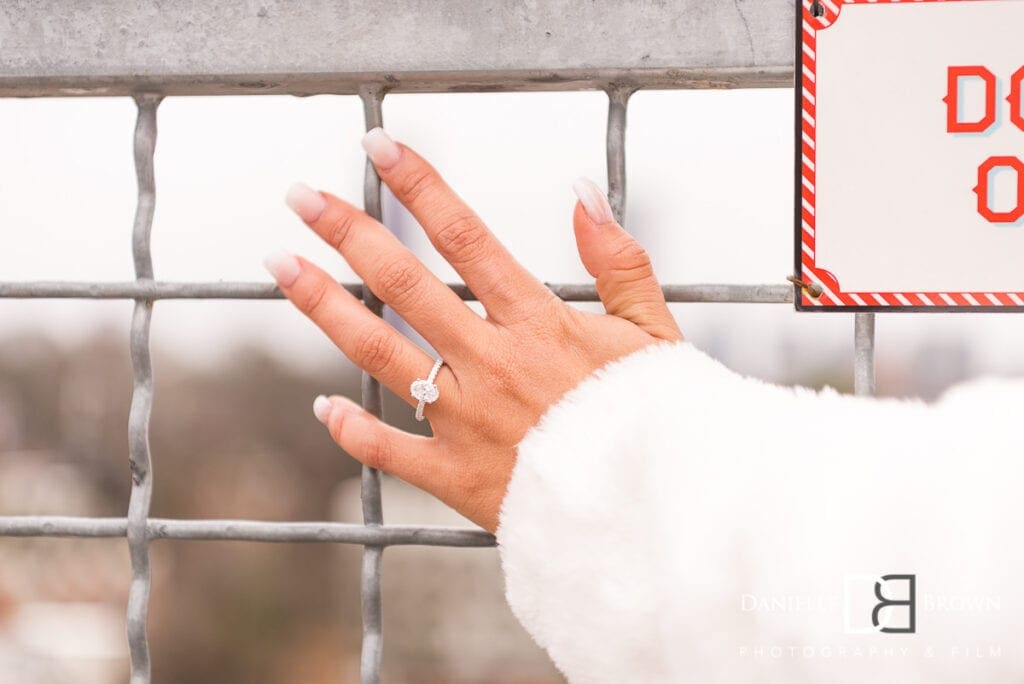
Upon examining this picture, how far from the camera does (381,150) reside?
76 centimetres

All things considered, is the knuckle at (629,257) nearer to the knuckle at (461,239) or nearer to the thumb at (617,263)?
the thumb at (617,263)

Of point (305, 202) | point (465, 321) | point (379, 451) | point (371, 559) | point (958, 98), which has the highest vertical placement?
point (958, 98)

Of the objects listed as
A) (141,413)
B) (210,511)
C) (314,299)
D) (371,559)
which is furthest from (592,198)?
(210,511)

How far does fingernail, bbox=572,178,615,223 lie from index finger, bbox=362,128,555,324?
8 cm

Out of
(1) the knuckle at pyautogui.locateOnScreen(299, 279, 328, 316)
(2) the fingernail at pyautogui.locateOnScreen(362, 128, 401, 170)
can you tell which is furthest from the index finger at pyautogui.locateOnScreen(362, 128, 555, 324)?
(1) the knuckle at pyautogui.locateOnScreen(299, 279, 328, 316)

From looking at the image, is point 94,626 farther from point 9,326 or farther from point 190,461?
point 9,326

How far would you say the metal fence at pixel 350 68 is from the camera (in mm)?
763

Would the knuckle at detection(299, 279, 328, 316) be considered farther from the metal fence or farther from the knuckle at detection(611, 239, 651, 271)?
the knuckle at detection(611, 239, 651, 271)

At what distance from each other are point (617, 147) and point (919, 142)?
0.28 meters

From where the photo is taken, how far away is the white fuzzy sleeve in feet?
1.89

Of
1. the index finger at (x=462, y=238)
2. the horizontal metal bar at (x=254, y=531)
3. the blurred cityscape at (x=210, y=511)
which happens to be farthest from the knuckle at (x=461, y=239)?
the blurred cityscape at (x=210, y=511)

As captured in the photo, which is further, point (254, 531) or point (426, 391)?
point (254, 531)

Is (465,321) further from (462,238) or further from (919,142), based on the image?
(919,142)

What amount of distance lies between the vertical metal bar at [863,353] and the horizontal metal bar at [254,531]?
397 millimetres
